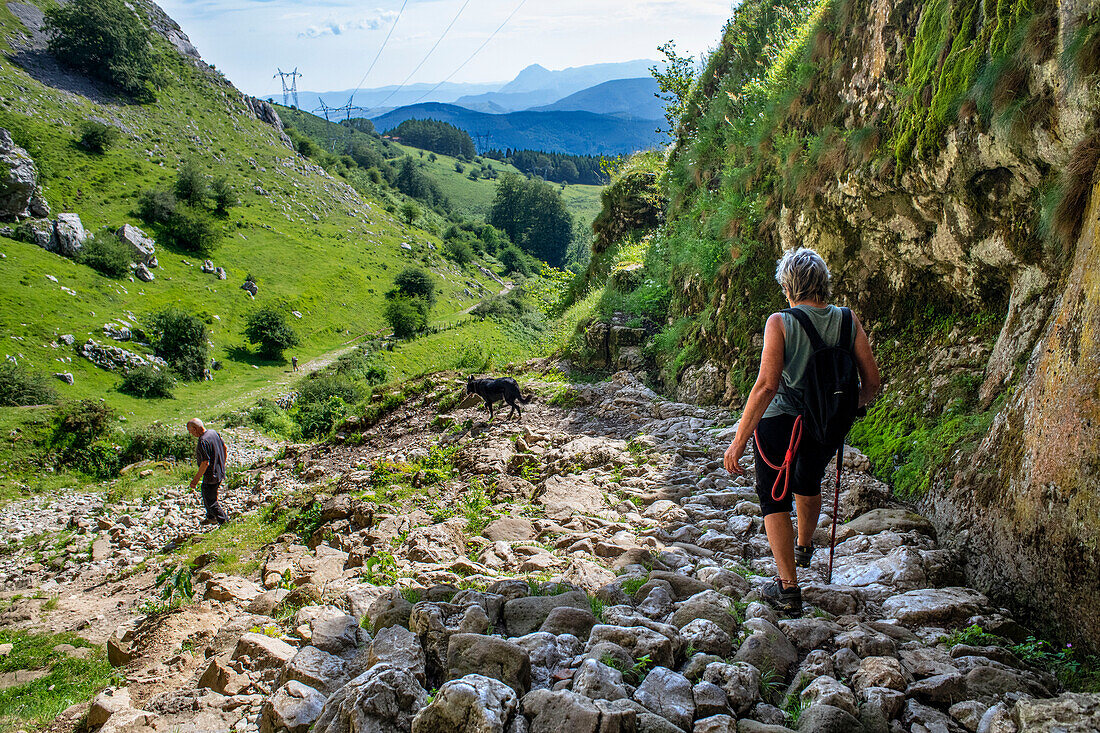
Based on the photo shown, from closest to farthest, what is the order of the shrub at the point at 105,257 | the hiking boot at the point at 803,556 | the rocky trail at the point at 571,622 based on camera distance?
the rocky trail at the point at 571,622, the hiking boot at the point at 803,556, the shrub at the point at 105,257

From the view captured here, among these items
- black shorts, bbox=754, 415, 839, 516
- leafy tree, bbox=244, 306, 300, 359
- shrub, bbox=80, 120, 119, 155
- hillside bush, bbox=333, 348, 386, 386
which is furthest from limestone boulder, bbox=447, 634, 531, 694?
shrub, bbox=80, 120, 119, 155

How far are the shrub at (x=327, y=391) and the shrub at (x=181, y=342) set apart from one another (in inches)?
377

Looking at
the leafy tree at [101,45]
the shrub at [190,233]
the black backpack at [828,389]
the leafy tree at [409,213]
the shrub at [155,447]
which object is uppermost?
the leafy tree at [101,45]

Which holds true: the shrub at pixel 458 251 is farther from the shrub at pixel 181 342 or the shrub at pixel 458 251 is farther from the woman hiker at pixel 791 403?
the woman hiker at pixel 791 403

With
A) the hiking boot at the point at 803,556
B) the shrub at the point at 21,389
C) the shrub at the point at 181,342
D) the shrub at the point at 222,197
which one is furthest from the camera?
the shrub at the point at 222,197

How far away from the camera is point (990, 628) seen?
2.88 m

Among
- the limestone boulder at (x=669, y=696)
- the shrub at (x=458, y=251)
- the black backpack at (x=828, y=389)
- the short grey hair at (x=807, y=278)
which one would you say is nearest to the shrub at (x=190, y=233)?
the shrub at (x=458, y=251)

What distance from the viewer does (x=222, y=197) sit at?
62.0 m

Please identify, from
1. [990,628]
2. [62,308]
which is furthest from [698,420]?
[62,308]

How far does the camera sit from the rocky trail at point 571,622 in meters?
2.37

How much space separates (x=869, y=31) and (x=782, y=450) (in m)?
6.67

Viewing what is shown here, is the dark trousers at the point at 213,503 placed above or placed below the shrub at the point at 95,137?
below

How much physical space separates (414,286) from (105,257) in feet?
96.3

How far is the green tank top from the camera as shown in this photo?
3.31m
